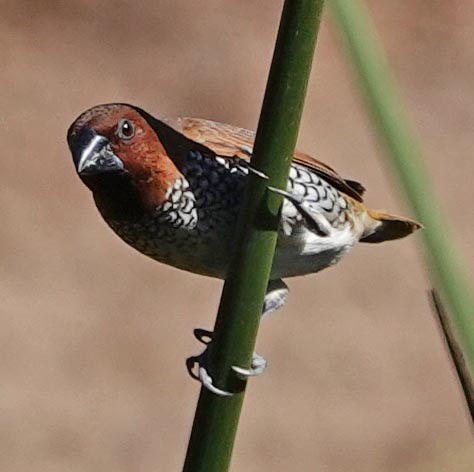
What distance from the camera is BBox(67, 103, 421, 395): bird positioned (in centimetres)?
200

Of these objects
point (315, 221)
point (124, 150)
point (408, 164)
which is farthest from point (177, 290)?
point (408, 164)

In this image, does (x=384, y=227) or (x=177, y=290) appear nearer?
(x=384, y=227)

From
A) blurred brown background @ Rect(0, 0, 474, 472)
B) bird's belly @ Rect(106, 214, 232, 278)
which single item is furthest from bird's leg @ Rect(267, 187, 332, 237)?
blurred brown background @ Rect(0, 0, 474, 472)

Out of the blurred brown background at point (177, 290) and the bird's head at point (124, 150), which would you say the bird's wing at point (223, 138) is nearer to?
the bird's head at point (124, 150)

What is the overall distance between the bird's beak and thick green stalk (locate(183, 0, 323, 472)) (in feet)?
1.62

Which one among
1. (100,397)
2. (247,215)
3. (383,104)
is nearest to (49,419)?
(100,397)

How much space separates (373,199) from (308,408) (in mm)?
1253

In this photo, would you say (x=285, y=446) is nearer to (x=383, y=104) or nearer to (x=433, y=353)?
(x=433, y=353)

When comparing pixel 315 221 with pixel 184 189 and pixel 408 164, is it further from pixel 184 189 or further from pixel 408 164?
pixel 408 164

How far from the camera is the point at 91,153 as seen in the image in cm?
191

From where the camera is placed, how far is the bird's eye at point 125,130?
2.00 meters

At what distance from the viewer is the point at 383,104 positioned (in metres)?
0.99

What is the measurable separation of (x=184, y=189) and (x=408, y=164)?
119cm

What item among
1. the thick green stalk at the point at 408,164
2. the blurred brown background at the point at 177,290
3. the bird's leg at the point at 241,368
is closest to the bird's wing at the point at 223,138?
the bird's leg at the point at 241,368
